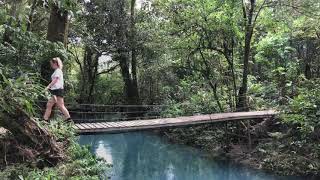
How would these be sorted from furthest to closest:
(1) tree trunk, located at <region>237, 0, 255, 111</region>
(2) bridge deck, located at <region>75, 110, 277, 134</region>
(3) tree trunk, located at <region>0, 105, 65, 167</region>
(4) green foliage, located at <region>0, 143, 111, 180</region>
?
(1) tree trunk, located at <region>237, 0, 255, 111</region> → (2) bridge deck, located at <region>75, 110, 277, 134</region> → (3) tree trunk, located at <region>0, 105, 65, 167</region> → (4) green foliage, located at <region>0, 143, 111, 180</region>

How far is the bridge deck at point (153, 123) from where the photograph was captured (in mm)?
7469

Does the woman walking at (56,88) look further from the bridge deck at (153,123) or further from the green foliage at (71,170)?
the green foliage at (71,170)

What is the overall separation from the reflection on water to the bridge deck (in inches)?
57.4

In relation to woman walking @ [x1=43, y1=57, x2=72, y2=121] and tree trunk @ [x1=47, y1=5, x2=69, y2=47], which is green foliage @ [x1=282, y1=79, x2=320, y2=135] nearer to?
woman walking @ [x1=43, y1=57, x2=72, y2=121]

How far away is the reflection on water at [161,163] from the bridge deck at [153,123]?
1.46m

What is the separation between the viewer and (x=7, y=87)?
4.64 metres

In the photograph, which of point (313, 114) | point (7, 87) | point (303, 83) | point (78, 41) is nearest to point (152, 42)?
point (78, 41)

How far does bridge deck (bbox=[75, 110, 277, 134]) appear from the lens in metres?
7.47

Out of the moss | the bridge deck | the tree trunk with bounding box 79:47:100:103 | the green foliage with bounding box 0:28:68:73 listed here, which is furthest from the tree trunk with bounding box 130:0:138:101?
the moss

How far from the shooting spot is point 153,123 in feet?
28.7

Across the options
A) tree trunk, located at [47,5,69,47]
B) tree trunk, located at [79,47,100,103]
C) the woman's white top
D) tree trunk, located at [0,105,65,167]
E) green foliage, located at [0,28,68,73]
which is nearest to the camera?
tree trunk, located at [0,105,65,167]

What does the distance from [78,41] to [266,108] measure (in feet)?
28.3

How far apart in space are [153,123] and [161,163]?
3422 millimetres

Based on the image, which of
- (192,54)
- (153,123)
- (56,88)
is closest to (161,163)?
(153,123)
